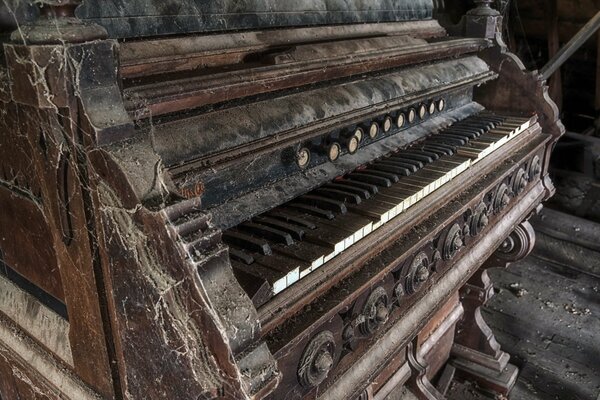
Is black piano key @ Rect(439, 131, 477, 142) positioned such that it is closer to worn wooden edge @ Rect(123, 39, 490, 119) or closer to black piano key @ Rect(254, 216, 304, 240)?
worn wooden edge @ Rect(123, 39, 490, 119)

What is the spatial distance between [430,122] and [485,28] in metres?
0.82

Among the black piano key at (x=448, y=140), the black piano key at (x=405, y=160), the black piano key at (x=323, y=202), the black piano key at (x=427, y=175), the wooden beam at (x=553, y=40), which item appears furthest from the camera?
the wooden beam at (x=553, y=40)

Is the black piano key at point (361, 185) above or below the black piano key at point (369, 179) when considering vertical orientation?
above

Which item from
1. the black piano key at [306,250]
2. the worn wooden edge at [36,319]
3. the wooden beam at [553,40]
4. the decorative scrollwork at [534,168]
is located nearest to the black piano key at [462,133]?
the decorative scrollwork at [534,168]

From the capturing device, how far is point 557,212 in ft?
15.4

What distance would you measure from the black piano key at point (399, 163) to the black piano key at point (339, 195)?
14.7 inches

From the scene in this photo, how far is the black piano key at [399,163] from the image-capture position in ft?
6.69

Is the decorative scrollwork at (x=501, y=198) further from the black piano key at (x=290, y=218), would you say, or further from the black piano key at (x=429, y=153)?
the black piano key at (x=290, y=218)

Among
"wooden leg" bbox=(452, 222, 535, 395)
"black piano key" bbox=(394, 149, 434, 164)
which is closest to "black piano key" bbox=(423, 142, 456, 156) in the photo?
"black piano key" bbox=(394, 149, 434, 164)

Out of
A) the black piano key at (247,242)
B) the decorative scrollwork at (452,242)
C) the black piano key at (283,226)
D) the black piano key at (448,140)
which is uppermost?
the black piano key at (247,242)

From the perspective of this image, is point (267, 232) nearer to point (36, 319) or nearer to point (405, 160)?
point (36, 319)

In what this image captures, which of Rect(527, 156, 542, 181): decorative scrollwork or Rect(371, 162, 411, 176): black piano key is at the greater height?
Rect(371, 162, 411, 176): black piano key

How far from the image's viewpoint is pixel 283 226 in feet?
4.98

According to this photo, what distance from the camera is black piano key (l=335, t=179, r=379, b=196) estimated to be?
5.97ft
